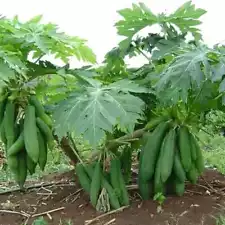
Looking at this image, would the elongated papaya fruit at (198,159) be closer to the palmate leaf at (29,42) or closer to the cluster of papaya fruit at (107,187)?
the cluster of papaya fruit at (107,187)

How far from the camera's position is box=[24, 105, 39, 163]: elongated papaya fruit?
2527 mm

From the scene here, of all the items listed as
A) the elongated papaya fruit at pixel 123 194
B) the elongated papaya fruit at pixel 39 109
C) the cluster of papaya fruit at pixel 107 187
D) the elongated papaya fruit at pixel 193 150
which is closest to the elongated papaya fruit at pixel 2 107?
the elongated papaya fruit at pixel 39 109

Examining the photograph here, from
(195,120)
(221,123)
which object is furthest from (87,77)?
(221,123)

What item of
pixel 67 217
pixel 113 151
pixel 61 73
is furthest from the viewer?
pixel 113 151

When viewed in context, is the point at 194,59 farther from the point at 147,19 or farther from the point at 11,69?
the point at 11,69

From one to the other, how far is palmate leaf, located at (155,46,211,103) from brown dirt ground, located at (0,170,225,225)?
595mm

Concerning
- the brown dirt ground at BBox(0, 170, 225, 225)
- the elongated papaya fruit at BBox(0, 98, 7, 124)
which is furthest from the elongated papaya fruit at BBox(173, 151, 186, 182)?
the elongated papaya fruit at BBox(0, 98, 7, 124)

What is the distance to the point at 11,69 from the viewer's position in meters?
2.41

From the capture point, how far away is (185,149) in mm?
2701

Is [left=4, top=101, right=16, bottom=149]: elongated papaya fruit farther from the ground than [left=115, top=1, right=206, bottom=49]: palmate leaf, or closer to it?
closer to it

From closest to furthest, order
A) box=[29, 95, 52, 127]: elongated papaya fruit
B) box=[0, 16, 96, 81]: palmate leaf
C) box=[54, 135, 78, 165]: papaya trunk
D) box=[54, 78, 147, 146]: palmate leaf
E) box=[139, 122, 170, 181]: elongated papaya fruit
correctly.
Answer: box=[54, 78, 147, 146]: palmate leaf → box=[0, 16, 96, 81]: palmate leaf → box=[29, 95, 52, 127]: elongated papaya fruit → box=[139, 122, 170, 181]: elongated papaya fruit → box=[54, 135, 78, 165]: papaya trunk

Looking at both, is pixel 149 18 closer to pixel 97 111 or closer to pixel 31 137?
pixel 97 111

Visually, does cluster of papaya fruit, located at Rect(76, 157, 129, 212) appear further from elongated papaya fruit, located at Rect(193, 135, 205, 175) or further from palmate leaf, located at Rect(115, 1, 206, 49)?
palmate leaf, located at Rect(115, 1, 206, 49)

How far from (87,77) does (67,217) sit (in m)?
0.71
